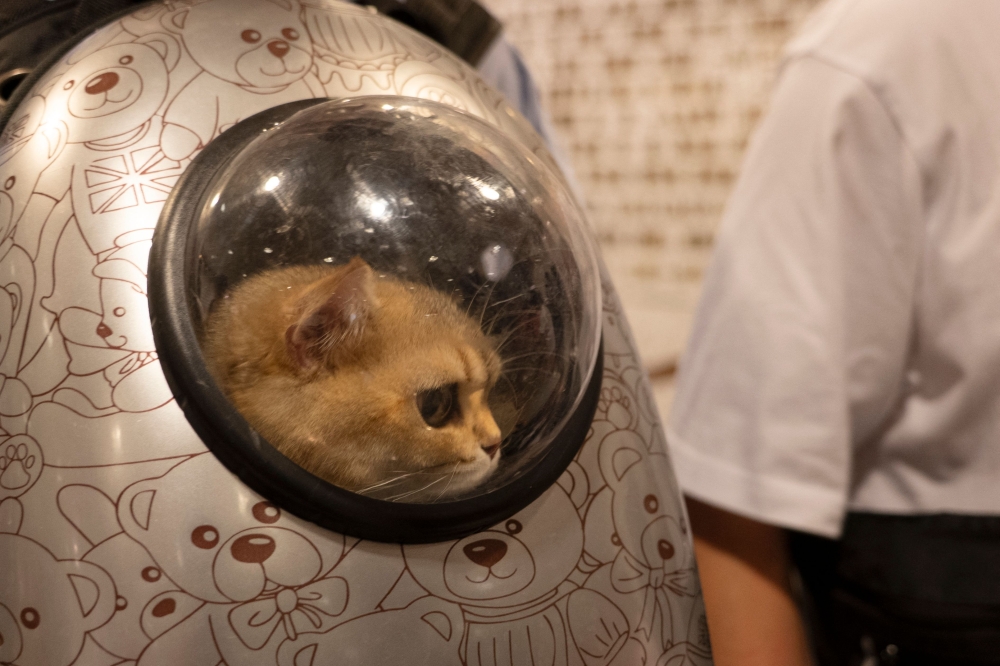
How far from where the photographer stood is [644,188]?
1.27 metres

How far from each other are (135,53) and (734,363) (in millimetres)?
386

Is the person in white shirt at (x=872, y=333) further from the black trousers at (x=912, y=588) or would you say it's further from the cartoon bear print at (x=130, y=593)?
the cartoon bear print at (x=130, y=593)

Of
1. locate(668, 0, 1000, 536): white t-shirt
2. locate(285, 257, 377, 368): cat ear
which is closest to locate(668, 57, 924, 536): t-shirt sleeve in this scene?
locate(668, 0, 1000, 536): white t-shirt

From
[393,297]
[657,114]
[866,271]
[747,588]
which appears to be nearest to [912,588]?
[747,588]

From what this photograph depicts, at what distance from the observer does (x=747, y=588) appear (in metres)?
0.48

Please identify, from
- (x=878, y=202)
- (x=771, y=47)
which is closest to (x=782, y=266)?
(x=878, y=202)

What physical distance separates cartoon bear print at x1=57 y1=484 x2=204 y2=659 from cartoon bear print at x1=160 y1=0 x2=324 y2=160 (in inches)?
4.9

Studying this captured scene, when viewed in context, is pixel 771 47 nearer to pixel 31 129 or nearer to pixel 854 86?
pixel 854 86

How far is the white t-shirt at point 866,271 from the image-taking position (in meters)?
0.45

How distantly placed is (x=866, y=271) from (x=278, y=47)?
1.22 feet

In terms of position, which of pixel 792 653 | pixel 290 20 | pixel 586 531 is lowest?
pixel 792 653

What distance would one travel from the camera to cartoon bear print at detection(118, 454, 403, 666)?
0.21 meters

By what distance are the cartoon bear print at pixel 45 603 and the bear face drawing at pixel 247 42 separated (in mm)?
172

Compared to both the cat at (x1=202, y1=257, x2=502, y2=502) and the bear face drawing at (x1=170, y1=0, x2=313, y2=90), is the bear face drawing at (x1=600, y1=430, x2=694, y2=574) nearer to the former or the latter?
the cat at (x1=202, y1=257, x2=502, y2=502)
